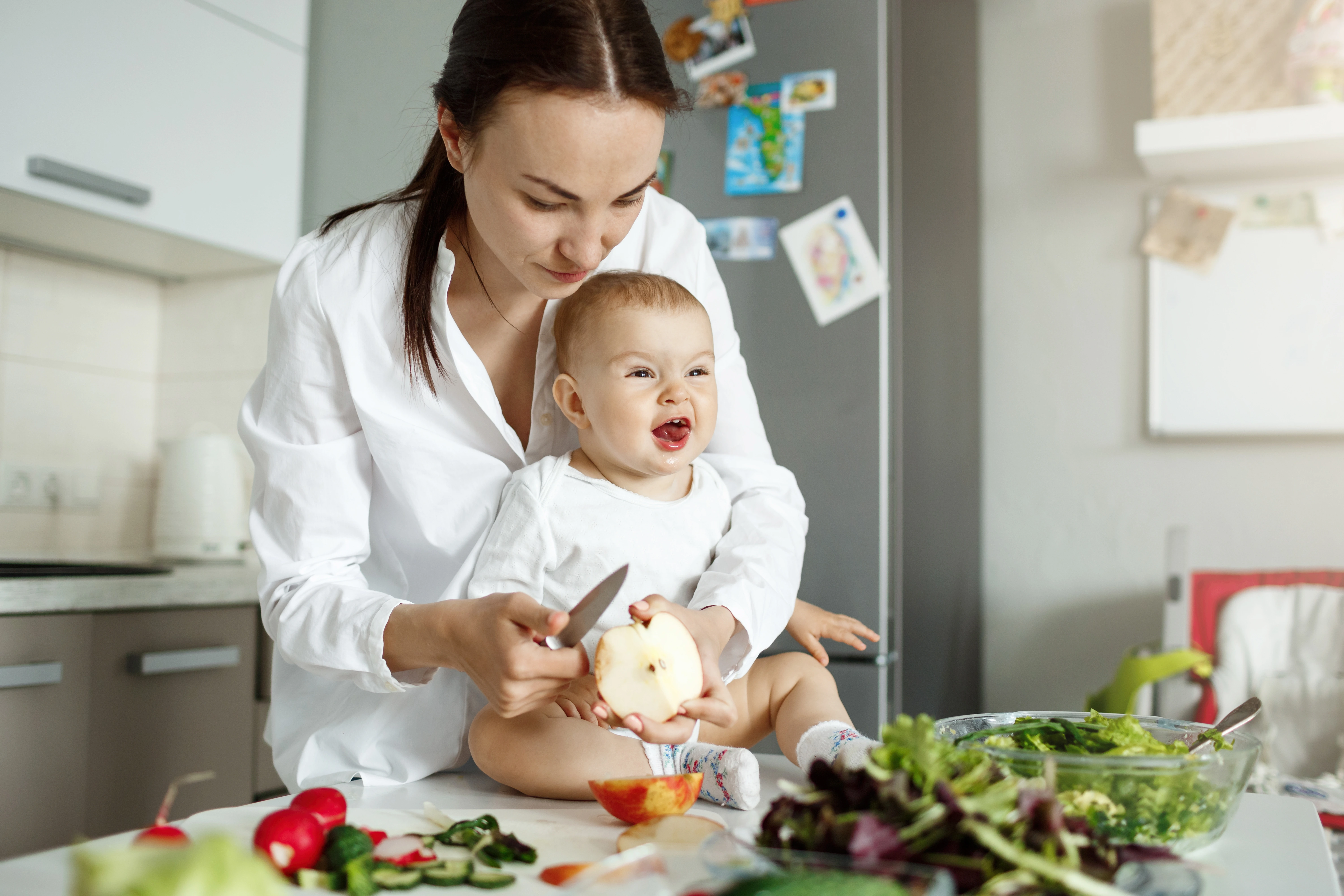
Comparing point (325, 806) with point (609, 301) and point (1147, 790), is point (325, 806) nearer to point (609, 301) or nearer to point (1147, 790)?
point (1147, 790)

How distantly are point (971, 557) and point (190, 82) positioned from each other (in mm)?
2023

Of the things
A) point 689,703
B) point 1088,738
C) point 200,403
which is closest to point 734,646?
point 689,703

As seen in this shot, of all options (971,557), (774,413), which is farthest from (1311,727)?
(774,413)

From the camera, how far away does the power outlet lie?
6.79 feet

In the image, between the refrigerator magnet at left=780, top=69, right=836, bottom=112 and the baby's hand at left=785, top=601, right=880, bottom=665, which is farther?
the refrigerator magnet at left=780, top=69, right=836, bottom=112

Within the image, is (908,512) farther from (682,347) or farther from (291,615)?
(291,615)

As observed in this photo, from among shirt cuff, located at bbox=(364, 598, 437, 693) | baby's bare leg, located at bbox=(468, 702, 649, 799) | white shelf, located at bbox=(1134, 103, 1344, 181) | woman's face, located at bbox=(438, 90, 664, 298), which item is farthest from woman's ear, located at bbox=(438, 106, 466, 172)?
white shelf, located at bbox=(1134, 103, 1344, 181)

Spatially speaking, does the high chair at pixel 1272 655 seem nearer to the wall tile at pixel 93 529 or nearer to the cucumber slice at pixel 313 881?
the cucumber slice at pixel 313 881

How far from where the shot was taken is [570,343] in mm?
1115

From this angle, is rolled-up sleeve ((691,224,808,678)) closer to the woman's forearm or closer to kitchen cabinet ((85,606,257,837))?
the woman's forearm

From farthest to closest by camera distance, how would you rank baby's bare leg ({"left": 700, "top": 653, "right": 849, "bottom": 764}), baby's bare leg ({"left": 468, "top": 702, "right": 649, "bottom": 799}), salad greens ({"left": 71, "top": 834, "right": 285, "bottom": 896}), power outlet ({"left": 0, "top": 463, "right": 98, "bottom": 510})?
power outlet ({"left": 0, "top": 463, "right": 98, "bottom": 510}) < baby's bare leg ({"left": 700, "top": 653, "right": 849, "bottom": 764}) < baby's bare leg ({"left": 468, "top": 702, "right": 649, "bottom": 799}) < salad greens ({"left": 71, "top": 834, "right": 285, "bottom": 896})

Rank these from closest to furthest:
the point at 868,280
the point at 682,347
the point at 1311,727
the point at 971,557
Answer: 1. the point at 682,347
2. the point at 868,280
3. the point at 1311,727
4. the point at 971,557

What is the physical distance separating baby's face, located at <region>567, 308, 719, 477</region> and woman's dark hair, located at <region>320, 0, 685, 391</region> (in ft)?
0.60

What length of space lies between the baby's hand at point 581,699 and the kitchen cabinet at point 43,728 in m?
1.04
